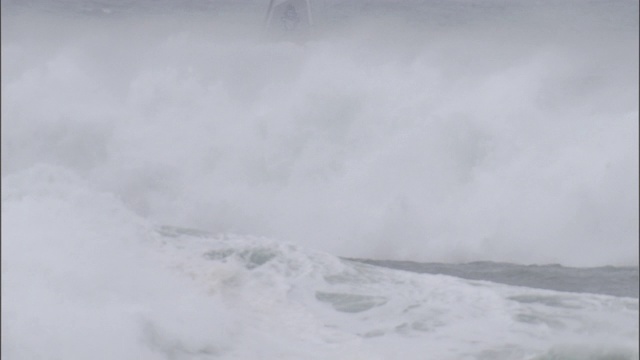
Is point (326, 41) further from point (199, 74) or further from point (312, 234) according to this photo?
point (312, 234)

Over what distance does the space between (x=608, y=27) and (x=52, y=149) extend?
9.75m

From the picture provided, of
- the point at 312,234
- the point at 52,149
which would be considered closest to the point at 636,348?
the point at 312,234

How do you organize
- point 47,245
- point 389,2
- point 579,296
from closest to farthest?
1. point 47,245
2. point 579,296
3. point 389,2

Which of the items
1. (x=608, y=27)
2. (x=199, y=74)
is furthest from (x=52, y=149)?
(x=608, y=27)

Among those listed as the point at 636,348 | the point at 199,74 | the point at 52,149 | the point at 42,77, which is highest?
the point at 199,74

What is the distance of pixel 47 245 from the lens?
7.70 meters

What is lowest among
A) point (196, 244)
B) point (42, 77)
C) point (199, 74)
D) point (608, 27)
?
point (196, 244)

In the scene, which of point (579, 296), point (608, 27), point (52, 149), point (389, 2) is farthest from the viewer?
point (389, 2)

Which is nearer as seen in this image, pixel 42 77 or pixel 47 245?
pixel 47 245

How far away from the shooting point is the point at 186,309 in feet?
27.8

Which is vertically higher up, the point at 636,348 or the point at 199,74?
the point at 199,74

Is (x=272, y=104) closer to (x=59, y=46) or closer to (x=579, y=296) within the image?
(x=59, y=46)

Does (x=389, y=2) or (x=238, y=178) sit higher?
(x=389, y=2)

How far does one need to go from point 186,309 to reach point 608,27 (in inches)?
412
